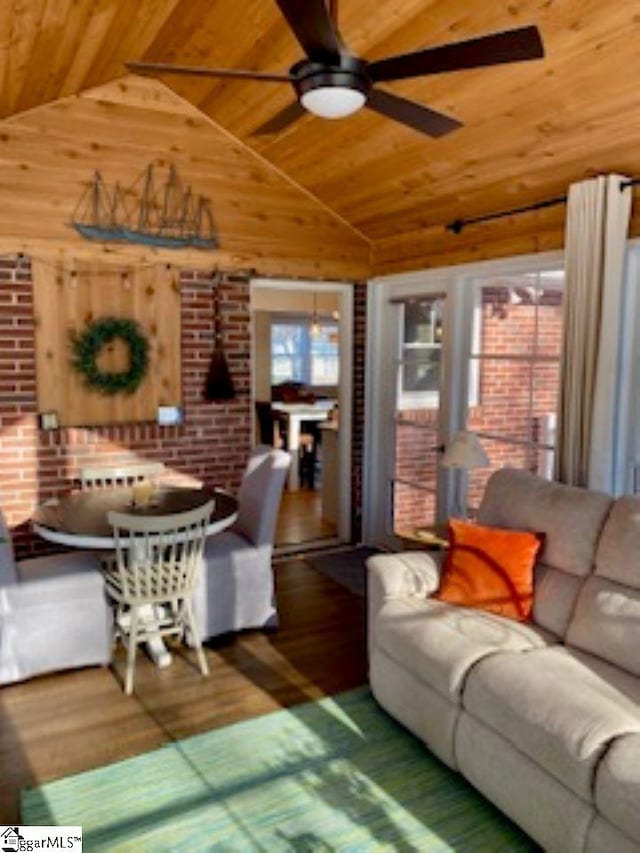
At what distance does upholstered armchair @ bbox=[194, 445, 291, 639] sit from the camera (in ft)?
12.0

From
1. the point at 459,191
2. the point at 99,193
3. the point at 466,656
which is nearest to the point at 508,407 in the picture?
the point at 459,191

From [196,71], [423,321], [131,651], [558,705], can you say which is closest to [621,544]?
[558,705]

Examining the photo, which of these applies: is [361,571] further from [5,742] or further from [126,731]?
[5,742]

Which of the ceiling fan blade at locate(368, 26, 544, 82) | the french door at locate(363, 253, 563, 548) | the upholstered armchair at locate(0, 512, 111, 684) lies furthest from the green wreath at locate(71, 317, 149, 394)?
the ceiling fan blade at locate(368, 26, 544, 82)

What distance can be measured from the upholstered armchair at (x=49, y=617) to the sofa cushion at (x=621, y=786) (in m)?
2.39

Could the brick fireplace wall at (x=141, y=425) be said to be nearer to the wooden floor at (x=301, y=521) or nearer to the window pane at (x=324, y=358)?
the wooden floor at (x=301, y=521)

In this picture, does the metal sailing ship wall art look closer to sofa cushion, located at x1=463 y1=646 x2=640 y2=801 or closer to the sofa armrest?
the sofa armrest

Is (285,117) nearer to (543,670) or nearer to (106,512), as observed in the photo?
(106,512)

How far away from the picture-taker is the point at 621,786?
6.23 ft

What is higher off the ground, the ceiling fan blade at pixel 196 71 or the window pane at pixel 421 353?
the ceiling fan blade at pixel 196 71

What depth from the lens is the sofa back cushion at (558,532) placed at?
2.87 meters

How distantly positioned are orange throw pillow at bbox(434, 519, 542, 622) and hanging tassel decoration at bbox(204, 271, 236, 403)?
2.30 meters

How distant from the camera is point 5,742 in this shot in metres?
2.78

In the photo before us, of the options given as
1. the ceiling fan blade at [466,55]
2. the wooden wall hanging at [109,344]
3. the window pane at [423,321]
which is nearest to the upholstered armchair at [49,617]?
the wooden wall hanging at [109,344]
